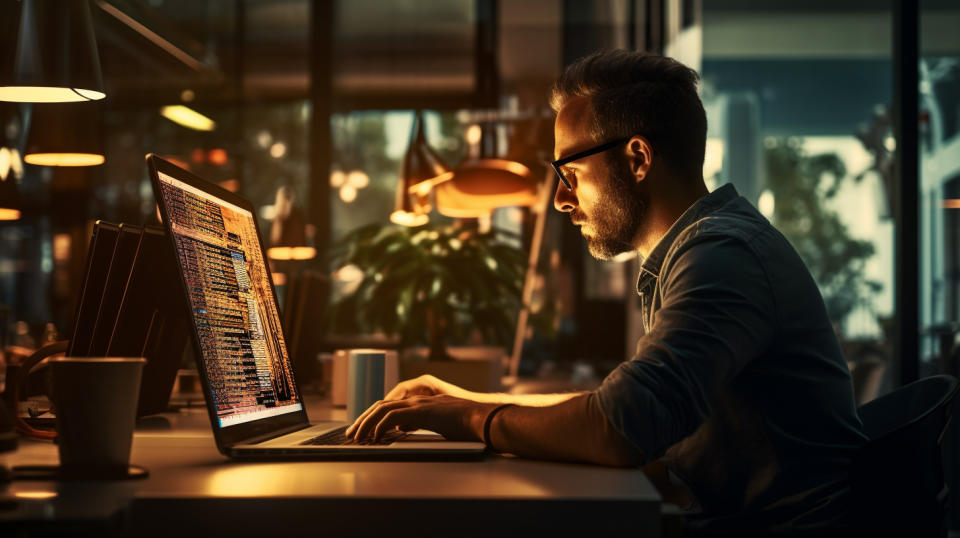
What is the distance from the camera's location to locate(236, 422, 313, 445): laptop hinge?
1.33m

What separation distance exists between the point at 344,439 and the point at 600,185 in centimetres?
64

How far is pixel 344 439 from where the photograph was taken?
1.39 metres

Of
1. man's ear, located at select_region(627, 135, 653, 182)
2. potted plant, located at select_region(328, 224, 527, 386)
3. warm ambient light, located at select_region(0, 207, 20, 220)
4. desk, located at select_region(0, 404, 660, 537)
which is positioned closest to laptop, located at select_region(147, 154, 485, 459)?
desk, located at select_region(0, 404, 660, 537)

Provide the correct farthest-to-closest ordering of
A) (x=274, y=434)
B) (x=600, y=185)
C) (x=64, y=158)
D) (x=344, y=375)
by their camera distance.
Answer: (x=64, y=158)
(x=344, y=375)
(x=600, y=185)
(x=274, y=434)

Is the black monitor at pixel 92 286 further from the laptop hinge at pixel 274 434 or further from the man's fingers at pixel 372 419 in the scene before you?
the man's fingers at pixel 372 419

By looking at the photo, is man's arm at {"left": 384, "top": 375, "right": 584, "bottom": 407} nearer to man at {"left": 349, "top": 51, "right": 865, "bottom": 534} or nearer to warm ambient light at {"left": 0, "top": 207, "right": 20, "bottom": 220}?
man at {"left": 349, "top": 51, "right": 865, "bottom": 534}

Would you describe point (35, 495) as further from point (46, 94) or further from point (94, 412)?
point (46, 94)

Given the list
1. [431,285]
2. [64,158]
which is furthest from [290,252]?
[64,158]

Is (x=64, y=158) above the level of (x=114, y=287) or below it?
above

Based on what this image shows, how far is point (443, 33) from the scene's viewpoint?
23.2ft

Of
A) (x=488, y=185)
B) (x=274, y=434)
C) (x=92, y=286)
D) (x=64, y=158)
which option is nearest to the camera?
(x=274, y=434)

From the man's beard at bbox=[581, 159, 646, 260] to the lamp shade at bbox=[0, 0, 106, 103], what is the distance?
104 centimetres

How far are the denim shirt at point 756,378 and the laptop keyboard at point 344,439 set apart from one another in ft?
1.16

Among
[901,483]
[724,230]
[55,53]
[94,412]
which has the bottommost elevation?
[901,483]
